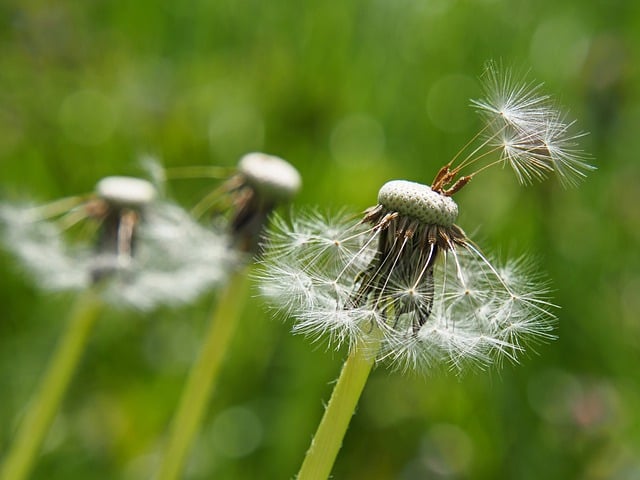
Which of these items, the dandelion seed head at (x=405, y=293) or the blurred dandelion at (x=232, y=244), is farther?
the blurred dandelion at (x=232, y=244)

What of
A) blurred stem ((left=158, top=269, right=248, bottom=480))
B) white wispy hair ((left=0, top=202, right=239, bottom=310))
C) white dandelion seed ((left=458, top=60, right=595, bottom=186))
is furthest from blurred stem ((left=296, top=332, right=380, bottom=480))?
white wispy hair ((left=0, top=202, right=239, bottom=310))

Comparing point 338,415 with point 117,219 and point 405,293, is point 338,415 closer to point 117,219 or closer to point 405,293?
point 405,293

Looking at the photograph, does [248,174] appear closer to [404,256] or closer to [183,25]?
[404,256]

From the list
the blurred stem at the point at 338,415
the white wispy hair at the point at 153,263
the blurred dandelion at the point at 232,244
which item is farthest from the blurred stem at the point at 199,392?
the blurred stem at the point at 338,415

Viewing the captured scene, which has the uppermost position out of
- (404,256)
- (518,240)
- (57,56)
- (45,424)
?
(57,56)

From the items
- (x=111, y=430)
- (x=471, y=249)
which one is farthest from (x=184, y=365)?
(x=471, y=249)

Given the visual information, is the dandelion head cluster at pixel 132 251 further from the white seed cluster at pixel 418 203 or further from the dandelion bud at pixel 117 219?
the white seed cluster at pixel 418 203

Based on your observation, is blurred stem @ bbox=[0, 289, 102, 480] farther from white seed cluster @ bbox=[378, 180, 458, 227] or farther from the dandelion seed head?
white seed cluster @ bbox=[378, 180, 458, 227]
